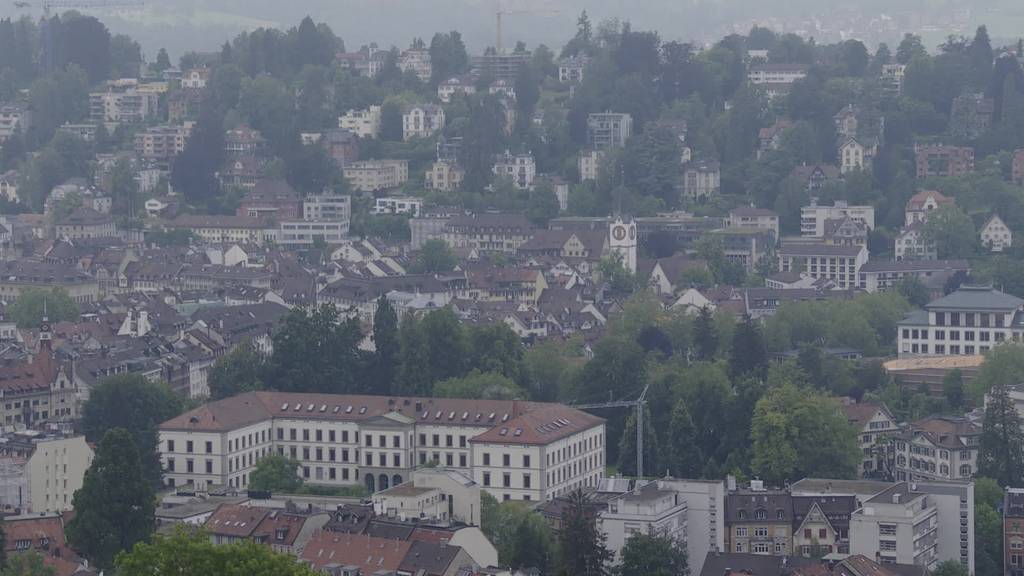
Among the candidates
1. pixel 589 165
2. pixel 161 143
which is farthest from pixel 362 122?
pixel 589 165

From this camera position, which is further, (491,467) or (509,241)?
(509,241)

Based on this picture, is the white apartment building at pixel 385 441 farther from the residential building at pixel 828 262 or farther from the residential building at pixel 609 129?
the residential building at pixel 609 129

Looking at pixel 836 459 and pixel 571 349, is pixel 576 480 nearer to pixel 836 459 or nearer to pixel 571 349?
pixel 836 459

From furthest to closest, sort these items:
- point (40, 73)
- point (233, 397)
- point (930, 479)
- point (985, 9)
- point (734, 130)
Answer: point (985, 9), point (40, 73), point (734, 130), point (233, 397), point (930, 479)

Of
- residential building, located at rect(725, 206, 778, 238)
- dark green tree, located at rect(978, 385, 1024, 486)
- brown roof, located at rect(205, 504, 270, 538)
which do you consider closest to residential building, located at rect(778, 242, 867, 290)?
residential building, located at rect(725, 206, 778, 238)

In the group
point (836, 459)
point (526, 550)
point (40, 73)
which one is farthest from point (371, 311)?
point (40, 73)

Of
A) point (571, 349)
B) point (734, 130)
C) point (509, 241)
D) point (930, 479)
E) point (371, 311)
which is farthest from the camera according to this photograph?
point (734, 130)

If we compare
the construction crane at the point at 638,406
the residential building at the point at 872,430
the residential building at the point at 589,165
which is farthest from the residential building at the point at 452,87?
the residential building at the point at 872,430
